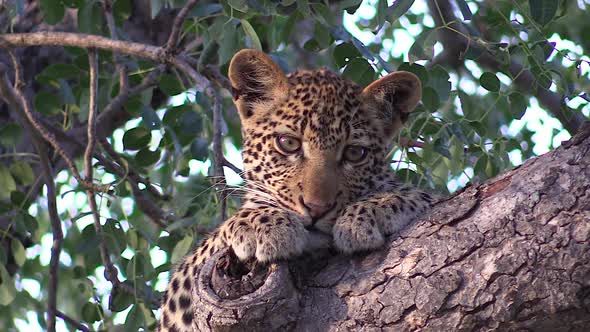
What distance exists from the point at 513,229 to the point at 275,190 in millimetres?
1517

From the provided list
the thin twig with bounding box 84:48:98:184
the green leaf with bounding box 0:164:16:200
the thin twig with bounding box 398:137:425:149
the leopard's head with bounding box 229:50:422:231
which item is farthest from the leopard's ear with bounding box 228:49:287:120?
the green leaf with bounding box 0:164:16:200

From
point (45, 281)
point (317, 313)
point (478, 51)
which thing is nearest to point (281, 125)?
point (478, 51)

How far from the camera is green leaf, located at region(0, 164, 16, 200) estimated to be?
6070 millimetres

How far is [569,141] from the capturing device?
3.38 metres

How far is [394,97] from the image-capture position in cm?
500

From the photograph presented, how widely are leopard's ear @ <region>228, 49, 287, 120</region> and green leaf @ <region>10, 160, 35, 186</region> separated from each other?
180 cm

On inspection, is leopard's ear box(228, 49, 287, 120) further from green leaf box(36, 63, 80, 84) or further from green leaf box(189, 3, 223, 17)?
green leaf box(36, 63, 80, 84)

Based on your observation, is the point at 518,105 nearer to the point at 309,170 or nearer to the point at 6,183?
the point at 309,170

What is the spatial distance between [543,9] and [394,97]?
102 centimetres

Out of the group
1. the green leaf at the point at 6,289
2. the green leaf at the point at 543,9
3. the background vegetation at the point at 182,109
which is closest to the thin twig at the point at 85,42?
the background vegetation at the point at 182,109

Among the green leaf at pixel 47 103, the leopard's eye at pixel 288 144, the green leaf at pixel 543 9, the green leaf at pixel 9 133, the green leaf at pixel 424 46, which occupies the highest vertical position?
the green leaf at pixel 47 103

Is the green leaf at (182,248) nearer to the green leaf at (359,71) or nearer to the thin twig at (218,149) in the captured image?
the thin twig at (218,149)

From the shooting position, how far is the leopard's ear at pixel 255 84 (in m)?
4.98

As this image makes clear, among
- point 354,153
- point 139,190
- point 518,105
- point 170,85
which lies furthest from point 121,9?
point 518,105
